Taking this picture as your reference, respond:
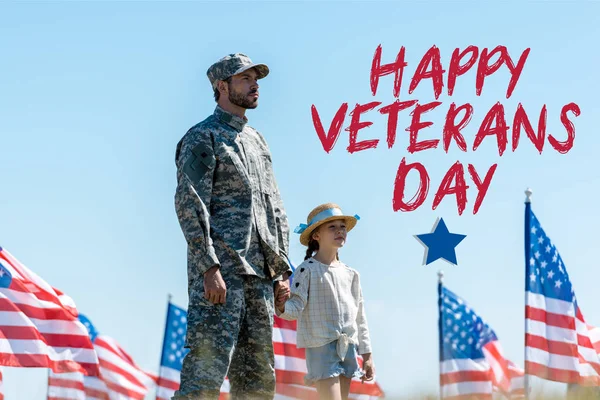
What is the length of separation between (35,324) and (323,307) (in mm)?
9183

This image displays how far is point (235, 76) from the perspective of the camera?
703 centimetres

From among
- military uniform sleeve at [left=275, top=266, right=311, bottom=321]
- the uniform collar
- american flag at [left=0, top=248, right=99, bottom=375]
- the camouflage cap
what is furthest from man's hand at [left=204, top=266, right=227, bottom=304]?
american flag at [left=0, top=248, right=99, bottom=375]

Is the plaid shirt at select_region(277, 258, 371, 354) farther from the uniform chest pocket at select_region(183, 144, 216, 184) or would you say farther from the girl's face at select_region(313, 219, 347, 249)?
the uniform chest pocket at select_region(183, 144, 216, 184)

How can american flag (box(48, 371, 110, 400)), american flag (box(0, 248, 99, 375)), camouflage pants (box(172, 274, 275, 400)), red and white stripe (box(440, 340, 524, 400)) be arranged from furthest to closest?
red and white stripe (box(440, 340, 524, 400)) < american flag (box(48, 371, 110, 400)) < american flag (box(0, 248, 99, 375)) < camouflage pants (box(172, 274, 275, 400))

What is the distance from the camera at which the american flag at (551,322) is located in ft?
49.9

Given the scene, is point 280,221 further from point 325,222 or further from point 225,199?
point 325,222

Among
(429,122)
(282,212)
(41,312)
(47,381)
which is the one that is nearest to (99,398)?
(47,381)

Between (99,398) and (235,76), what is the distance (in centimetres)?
1694

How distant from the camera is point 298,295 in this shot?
8.77 metres

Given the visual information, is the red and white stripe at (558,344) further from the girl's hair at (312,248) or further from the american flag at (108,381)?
the american flag at (108,381)

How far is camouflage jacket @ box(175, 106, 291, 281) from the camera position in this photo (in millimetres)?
6633

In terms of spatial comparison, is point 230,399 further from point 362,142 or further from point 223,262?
point 362,142

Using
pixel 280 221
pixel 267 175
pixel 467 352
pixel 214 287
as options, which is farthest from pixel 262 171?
pixel 467 352

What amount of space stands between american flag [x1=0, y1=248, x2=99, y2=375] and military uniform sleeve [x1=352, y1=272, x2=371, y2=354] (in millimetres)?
8162
